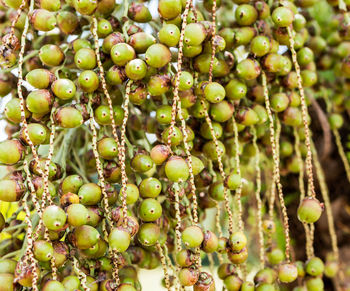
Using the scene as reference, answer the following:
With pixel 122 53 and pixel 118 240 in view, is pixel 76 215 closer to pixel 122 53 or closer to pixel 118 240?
pixel 118 240

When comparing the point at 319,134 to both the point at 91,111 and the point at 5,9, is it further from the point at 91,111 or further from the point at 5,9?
the point at 5,9

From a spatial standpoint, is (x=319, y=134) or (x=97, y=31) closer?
(x=97, y=31)

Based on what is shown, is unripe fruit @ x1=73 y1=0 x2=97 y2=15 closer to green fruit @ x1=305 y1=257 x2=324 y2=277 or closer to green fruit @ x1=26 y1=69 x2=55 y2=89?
green fruit @ x1=26 y1=69 x2=55 y2=89

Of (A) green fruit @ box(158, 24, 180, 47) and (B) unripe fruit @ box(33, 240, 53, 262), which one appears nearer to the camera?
(B) unripe fruit @ box(33, 240, 53, 262)

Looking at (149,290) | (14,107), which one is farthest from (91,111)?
(149,290)

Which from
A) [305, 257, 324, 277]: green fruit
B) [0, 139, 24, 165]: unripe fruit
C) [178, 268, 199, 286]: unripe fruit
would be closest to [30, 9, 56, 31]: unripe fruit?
[0, 139, 24, 165]: unripe fruit

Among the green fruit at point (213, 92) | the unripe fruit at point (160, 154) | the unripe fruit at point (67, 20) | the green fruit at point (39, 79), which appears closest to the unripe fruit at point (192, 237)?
the unripe fruit at point (160, 154)
